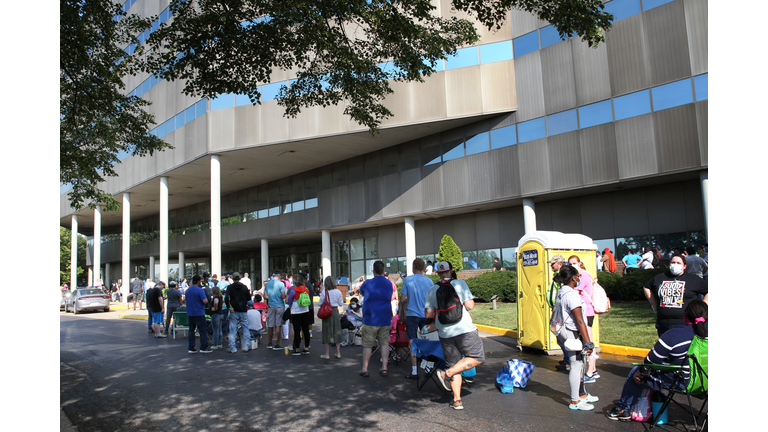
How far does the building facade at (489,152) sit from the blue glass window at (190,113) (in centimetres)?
16

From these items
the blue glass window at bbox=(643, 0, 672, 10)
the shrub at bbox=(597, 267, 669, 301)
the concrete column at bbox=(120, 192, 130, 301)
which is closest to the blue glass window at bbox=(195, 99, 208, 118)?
the concrete column at bbox=(120, 192, 130, 301)

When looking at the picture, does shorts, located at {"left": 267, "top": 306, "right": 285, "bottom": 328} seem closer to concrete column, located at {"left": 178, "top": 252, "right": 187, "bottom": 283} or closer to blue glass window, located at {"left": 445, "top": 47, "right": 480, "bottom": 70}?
blue glass window, located at {"left": 445, "top": 47, "right": 480, "bottom": 70}

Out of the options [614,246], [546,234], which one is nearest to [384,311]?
[546,234]

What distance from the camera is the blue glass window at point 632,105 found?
60.7ft

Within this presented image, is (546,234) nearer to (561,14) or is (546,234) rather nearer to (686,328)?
(561,14)

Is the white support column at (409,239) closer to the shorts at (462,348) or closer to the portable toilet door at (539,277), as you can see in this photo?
the portable toilet door at (539,277)

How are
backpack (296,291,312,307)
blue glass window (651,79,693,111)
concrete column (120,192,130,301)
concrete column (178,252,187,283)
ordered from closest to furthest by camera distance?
backpack (296,291,312,307) < blue glass window (651,79,693,111) < concrete column (120,192,130,301) < concrete column (178,252,187,283)

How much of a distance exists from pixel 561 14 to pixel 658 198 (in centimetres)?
1460

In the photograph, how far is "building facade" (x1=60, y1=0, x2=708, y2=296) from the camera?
1830 centimetres

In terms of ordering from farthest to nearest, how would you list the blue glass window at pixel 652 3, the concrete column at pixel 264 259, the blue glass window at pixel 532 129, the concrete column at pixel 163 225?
the concrete column at pixel 264 259 → the concrete column at pixel 163 225 → the blue glass window at pixel 532 129 → the blue glass window at pixel 652 3

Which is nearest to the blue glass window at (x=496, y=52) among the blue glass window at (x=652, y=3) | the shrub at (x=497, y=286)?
the blue glass window at (x=652, y=3)

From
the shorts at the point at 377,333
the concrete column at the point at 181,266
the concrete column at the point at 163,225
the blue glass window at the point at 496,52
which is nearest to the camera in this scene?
the shorts at the point at 377,333

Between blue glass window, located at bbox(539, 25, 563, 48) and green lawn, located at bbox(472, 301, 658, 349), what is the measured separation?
11692mm

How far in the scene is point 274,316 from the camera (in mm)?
11875
